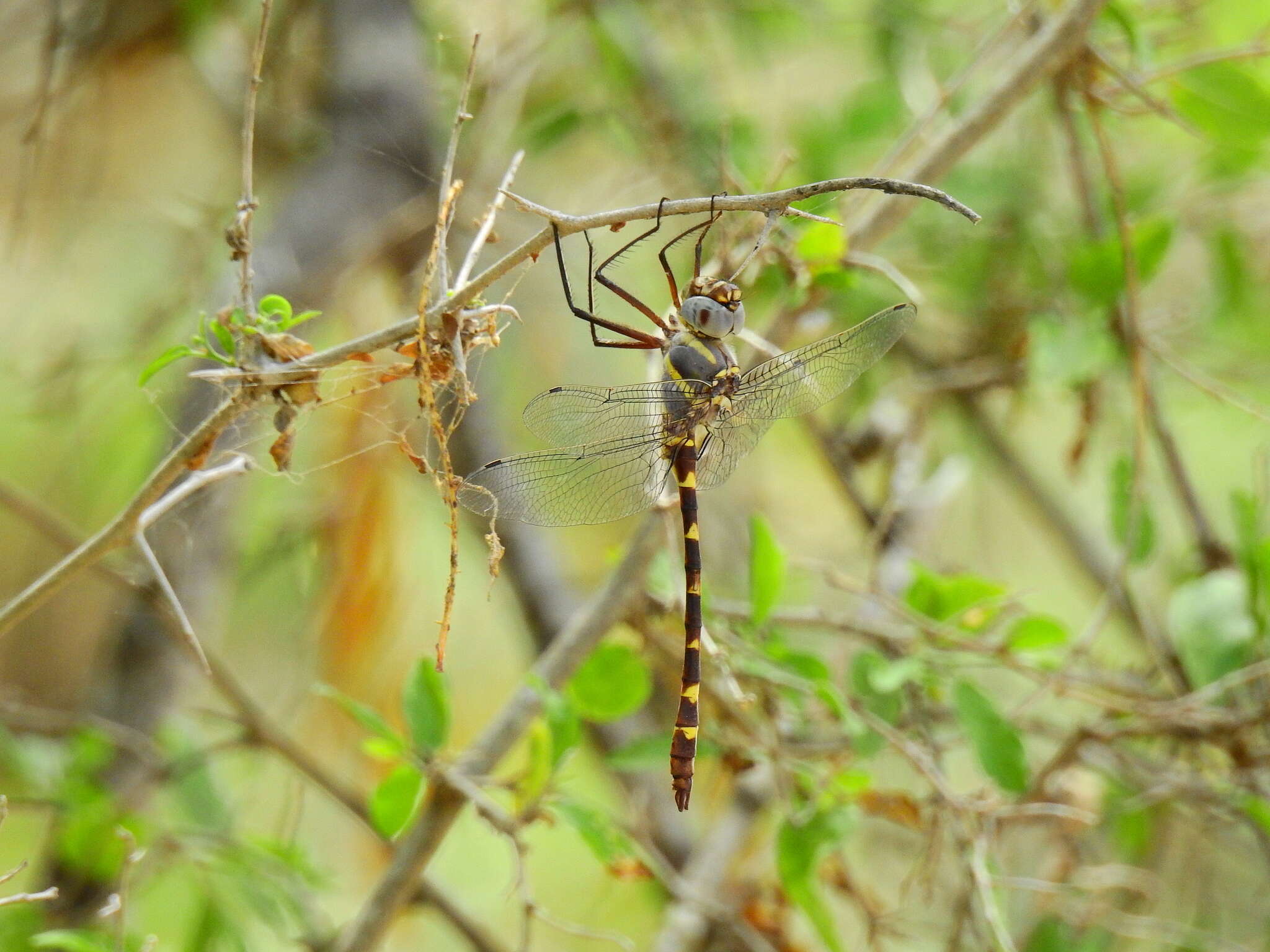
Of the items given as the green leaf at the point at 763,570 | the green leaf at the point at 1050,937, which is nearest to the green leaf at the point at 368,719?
the green leaf at the point at 763,570

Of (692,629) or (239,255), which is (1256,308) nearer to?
→ (692,629)

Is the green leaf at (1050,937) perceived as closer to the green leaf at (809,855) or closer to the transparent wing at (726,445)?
the green leaf at (809,855)

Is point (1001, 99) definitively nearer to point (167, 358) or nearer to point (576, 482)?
point (576, 482)

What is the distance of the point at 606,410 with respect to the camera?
37.7 inches

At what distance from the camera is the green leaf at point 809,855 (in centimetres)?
100

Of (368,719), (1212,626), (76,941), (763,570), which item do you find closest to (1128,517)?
(1212,626)

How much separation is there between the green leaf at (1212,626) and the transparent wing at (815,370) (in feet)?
1.64

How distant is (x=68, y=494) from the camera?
1596 mm

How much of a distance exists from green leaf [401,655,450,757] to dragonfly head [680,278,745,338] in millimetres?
361

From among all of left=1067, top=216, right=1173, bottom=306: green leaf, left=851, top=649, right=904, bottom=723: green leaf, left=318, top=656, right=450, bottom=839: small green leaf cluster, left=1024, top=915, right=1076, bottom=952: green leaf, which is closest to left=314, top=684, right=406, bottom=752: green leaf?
left=318, top=656, right=450, bottom=839: small green leaf cluster

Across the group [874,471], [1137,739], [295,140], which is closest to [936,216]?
[874,471]

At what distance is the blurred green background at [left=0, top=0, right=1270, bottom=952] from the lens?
1.09m

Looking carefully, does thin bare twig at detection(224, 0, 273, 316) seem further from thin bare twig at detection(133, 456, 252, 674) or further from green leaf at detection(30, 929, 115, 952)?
green leaf at detection(30, 929, 115, 952)

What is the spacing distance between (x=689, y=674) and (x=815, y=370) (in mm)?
296
